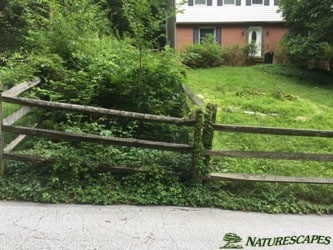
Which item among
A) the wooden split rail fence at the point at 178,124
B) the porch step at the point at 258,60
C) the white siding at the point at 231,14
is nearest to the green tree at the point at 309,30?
the porch step at the point at 258,60

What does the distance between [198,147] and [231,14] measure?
72.8ft

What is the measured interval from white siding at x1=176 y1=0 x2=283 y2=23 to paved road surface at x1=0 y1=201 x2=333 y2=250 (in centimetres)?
2220

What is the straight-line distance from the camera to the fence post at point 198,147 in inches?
192

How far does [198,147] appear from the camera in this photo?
491cm

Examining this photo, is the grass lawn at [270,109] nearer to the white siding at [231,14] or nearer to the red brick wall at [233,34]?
the red brick wall at [233,34]

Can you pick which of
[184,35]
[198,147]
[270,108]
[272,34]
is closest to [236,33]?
[272,34]

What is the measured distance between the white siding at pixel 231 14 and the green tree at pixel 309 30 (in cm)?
648

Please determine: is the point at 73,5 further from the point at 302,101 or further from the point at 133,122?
the point at 302,101

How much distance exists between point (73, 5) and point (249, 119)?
174 inches

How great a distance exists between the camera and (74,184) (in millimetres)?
4832

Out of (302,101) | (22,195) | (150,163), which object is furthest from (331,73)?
(22,195)

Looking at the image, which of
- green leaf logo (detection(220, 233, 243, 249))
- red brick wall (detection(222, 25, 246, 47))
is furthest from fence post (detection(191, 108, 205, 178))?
red brick wall (detection(222, 25, 246, 47))

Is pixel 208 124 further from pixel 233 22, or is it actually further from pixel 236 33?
pixel 236 33

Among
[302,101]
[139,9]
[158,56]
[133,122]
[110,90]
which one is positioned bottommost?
[302,101]
